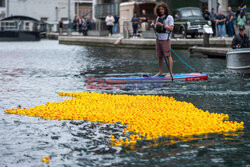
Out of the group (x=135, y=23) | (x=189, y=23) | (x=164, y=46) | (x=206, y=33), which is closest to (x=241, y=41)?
(x=164, y=46)

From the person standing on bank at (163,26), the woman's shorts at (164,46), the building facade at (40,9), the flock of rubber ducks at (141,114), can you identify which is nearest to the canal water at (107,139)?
the flock of rubber ducks at (141,114)

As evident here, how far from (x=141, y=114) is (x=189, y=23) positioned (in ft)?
84.2

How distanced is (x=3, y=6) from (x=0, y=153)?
101m

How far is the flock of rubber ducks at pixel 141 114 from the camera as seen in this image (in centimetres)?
756

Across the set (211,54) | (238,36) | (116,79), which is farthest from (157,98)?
(211,54)

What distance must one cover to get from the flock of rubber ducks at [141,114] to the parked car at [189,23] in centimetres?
2313

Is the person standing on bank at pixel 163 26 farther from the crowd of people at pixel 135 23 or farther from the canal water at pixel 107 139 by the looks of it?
the crowd of people at pixel 135 23

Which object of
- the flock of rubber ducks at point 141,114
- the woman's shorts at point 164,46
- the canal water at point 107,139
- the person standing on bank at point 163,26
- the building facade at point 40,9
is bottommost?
the canal water at point 107,139

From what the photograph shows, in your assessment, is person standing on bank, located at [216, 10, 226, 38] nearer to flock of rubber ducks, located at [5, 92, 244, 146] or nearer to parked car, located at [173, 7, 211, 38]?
parked car, located at [173, 7, 211, 38]

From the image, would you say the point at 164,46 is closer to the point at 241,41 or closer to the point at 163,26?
the point at 163,26

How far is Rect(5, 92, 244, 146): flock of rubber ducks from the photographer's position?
7558 mm

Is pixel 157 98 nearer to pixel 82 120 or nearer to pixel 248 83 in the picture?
pixel 82 120

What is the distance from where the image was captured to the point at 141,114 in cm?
888

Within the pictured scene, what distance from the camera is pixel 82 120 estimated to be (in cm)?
868
